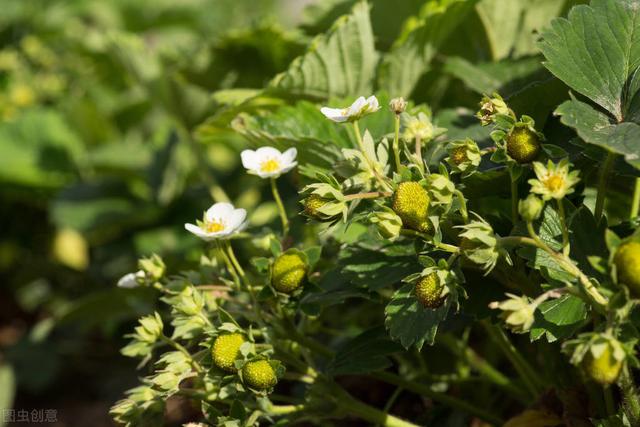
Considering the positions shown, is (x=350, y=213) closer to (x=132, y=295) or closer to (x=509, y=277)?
(x=509, y=277)

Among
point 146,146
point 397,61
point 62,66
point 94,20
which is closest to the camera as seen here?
point 397,61

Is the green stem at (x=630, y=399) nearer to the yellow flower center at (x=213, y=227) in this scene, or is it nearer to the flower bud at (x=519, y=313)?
the flower bud at (x=519, y=313)

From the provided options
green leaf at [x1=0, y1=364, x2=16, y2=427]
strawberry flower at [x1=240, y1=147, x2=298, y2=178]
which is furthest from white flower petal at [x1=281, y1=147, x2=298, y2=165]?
green leaf at [x1=0, y1=364, x2=16, y2=427]

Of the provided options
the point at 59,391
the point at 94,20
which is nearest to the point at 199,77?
the point at 59,391

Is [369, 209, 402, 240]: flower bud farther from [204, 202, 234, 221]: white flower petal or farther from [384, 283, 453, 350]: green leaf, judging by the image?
[204, 202, 234, 221]: white flower petal

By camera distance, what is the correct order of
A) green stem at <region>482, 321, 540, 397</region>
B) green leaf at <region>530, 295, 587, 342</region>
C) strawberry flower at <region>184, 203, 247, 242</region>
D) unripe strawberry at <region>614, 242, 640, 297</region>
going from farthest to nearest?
green stem at <region>482, 321, 540, 397</region> → strawberry flower at <region>184, 203, 247, 242</region> → green leaf at <region>530, 295, 587, 342</region> → unripe strawberry at <region>614, 242, 640, 297</region>

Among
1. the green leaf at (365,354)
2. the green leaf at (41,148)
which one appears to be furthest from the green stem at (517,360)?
the green leaf at (41,148)

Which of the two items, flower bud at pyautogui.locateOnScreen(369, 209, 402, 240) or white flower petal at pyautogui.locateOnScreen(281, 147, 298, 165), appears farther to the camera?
white flower petal at pyautogui.locateOnScreen(281, 147, 298, 165)
